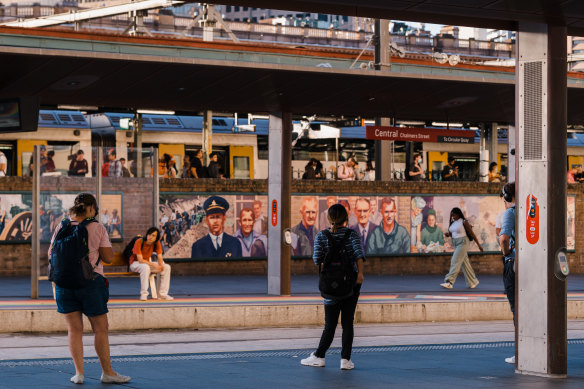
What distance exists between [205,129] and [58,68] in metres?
15.6

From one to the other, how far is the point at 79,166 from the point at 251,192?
263 inches

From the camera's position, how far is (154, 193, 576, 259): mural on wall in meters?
22.8

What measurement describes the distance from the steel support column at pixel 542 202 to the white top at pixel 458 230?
34.8 feet

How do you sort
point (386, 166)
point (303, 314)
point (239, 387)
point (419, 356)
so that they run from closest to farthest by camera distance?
point (239, 387), point (419, 356), point (303, 314), point (386, 166)

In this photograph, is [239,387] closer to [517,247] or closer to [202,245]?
[517,247]

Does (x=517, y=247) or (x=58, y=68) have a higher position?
(x=58, y=68)

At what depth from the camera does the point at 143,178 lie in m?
18.3

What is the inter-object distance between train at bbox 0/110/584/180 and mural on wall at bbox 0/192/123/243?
7.21 meters

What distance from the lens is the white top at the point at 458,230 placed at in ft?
67.1

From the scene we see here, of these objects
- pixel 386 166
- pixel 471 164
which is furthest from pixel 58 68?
pixel 471 164

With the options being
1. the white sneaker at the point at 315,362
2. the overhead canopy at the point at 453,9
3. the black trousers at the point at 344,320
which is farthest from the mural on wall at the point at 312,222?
the overhead canopy at the point at 453,9

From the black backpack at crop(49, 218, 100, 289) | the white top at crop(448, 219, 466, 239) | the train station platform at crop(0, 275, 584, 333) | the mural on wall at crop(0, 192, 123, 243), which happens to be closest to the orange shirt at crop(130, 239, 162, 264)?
the train station platform at crop(0, 275, 584, 333)

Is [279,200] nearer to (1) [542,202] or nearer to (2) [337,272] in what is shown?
(2) [337,272]

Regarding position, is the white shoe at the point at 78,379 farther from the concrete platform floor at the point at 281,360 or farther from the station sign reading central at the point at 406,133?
the station sign reading central at the point at 406,133
